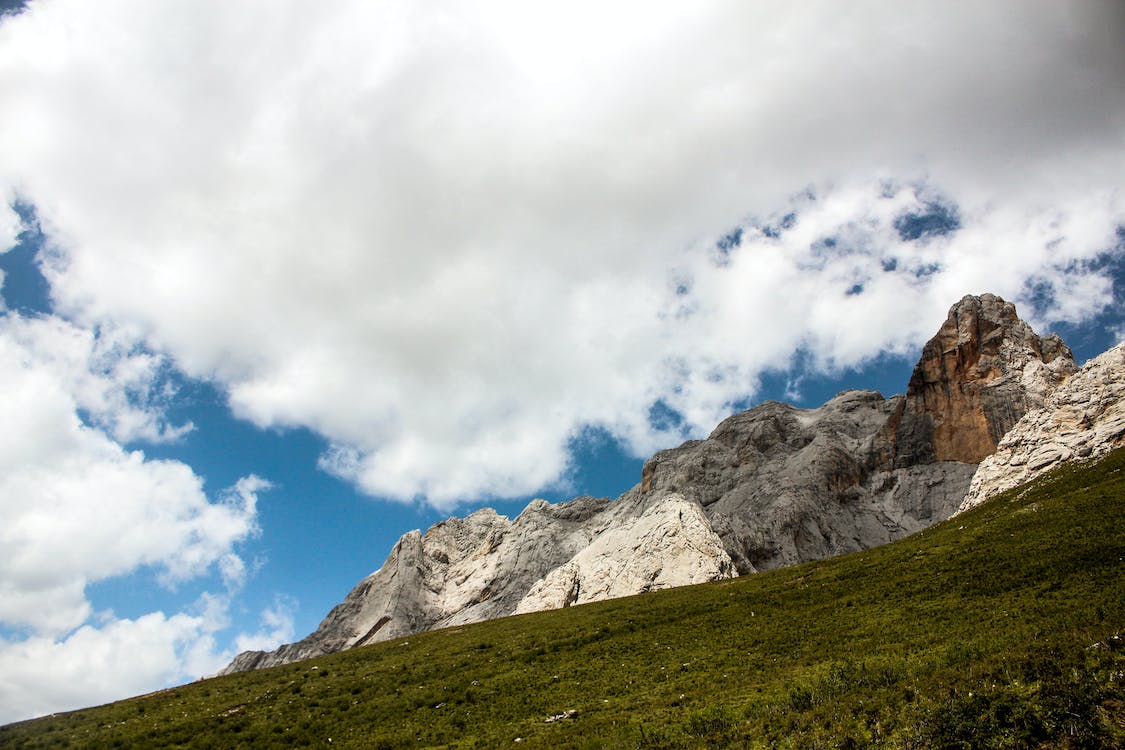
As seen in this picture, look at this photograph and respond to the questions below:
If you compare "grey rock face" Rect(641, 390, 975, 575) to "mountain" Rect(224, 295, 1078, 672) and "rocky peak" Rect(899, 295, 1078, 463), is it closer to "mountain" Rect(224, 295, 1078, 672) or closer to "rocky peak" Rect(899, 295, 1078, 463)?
"mountain" Rect(224, 295, 1078, 672)

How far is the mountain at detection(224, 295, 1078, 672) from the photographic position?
109 m

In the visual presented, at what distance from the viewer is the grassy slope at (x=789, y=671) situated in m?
18.2

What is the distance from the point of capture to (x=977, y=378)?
124 meters

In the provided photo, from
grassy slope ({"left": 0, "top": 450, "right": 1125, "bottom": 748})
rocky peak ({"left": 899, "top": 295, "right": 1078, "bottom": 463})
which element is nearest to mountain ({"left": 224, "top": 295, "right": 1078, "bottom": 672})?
rocky peak ({"left": 899, "top": 295, "right": 1078, "bottom": 463})

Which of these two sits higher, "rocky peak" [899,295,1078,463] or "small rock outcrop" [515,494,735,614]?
"rocky peak" [899,295,1078,463]

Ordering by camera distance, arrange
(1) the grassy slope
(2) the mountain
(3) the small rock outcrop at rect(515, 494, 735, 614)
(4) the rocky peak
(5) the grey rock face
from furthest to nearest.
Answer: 1. (5) the grey rock face
2. (4) the rocky peak
3. (2) the mountain
4. (3) the small rock outcrop at rect(515, 494, 735, 614)
5. (1) the grassy slope

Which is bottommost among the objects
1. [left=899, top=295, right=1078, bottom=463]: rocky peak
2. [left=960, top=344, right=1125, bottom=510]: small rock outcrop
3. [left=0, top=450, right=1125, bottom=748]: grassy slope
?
[left=0, top=450, right=1125, bottom=748]: grassy slope

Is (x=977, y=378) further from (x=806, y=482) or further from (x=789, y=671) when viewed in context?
(x=789, y=671)

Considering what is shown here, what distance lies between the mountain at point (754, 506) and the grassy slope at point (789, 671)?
168ft

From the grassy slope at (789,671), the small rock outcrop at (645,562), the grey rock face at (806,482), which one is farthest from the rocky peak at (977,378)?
the grassy slope at (789,671)

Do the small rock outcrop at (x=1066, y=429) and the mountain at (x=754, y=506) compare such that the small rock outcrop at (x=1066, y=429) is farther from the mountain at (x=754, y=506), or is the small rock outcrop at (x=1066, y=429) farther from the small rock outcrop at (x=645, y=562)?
the mountain at (x=754, y=506)

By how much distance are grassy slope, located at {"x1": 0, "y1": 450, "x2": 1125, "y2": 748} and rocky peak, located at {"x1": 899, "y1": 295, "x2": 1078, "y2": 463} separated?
249ft

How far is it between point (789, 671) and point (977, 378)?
122 meters

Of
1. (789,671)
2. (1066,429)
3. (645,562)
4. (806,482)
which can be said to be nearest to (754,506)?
(806,482)
